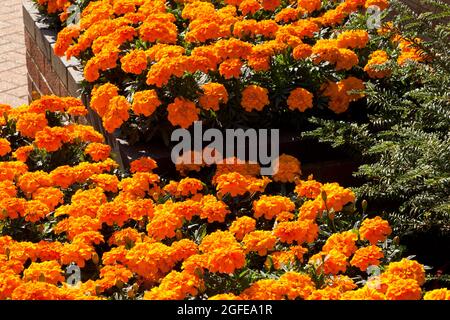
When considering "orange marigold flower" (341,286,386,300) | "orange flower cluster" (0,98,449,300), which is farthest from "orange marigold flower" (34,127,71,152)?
"orange marigold flower" (341,286,386,300)

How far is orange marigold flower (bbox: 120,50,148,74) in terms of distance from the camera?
3.85 metres

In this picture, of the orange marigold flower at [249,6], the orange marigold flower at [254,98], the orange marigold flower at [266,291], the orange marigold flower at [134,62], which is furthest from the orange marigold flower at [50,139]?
the orange marigold flower at [266,291]

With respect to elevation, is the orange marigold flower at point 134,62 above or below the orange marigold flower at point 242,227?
above

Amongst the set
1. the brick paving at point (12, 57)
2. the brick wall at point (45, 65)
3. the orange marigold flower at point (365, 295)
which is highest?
the orange marigold flower at point (365, 295)

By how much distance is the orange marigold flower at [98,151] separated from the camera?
374cm

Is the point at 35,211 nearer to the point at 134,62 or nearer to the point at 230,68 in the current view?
the point at 134,62

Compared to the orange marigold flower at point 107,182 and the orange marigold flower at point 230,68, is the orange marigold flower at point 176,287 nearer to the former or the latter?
the orange marigold flower at point 107,182

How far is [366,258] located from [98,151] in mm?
1382

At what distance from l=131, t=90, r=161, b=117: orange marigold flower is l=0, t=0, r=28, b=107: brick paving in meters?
2.60

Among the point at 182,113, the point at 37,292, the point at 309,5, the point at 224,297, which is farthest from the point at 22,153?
the point at 309,5

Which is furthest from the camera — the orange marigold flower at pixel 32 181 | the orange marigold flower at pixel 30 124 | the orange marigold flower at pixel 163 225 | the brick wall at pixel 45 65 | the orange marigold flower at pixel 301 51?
the brick wall at pixel 45 65

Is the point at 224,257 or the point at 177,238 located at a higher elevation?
the point at 224,257

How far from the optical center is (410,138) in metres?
3.33

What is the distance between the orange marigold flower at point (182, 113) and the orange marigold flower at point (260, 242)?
32.7 inches
